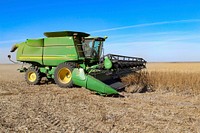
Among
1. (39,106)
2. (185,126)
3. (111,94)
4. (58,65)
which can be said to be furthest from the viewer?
(58,65)

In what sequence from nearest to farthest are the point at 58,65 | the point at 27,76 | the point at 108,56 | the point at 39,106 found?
the point at 39,106, the point at 108,56, the point at 58,65, the point at 27,76

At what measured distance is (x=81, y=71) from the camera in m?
8.60

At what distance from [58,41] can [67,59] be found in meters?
0.93

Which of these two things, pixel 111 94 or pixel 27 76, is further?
pixel 27 76

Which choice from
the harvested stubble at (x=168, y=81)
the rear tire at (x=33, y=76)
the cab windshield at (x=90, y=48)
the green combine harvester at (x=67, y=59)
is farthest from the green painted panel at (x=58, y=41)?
the harvested stubble at (x=168, y=81)

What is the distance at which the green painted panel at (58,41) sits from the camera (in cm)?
1079

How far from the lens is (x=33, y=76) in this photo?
12125mm

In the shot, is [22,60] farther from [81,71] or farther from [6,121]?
[6,121]

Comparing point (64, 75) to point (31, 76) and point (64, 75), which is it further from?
point (31, 76)

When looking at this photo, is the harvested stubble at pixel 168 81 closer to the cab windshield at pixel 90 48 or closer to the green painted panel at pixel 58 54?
the cab windshield at pixel 90 48

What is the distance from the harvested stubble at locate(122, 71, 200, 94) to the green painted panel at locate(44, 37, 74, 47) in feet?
8.93

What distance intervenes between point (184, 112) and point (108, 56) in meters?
3.62

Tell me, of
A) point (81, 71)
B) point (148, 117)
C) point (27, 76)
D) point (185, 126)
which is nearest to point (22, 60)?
point (27, 76)

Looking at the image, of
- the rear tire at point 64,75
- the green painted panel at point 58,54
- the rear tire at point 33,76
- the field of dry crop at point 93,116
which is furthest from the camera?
the rear tire at point 33,76
